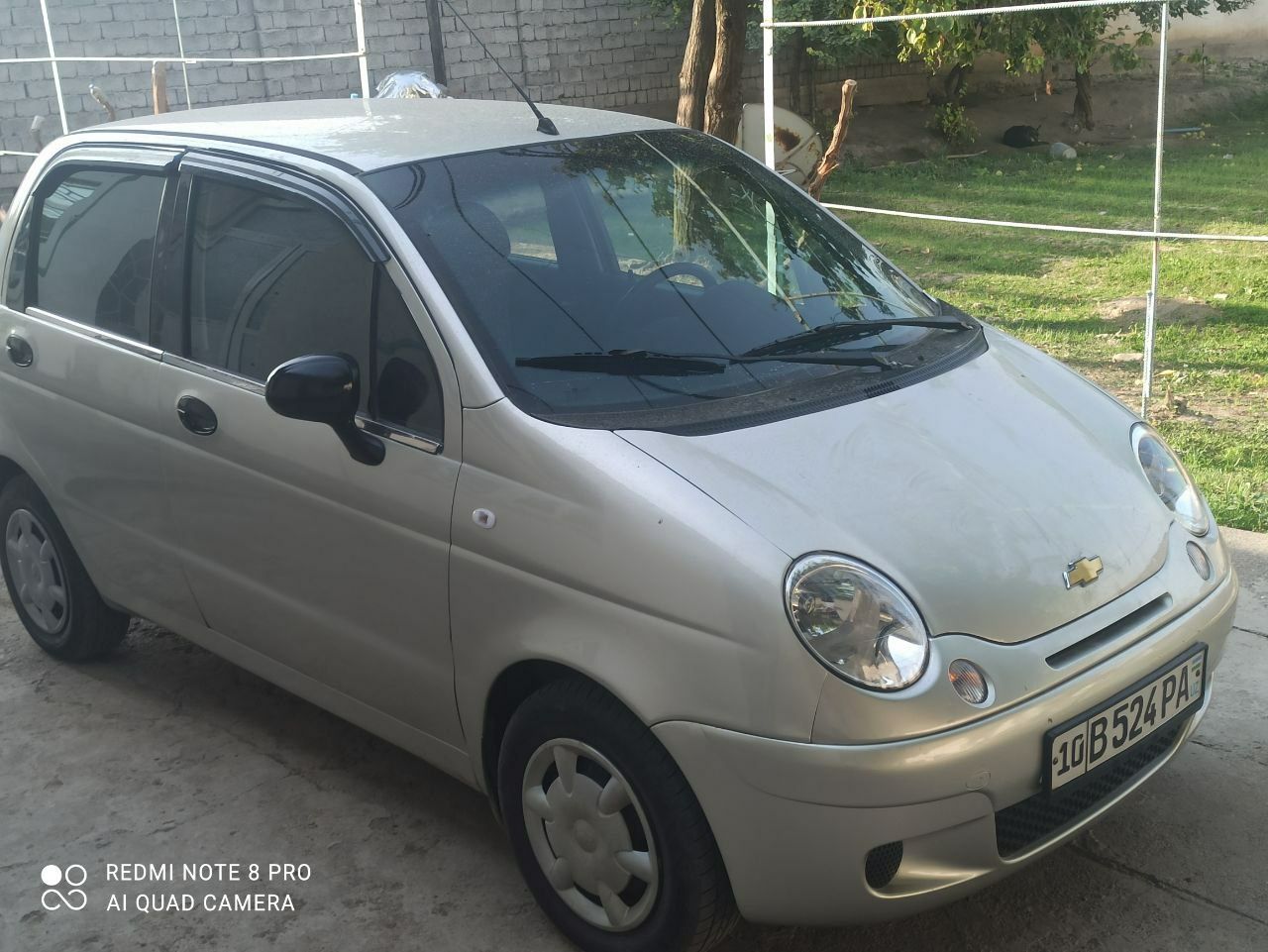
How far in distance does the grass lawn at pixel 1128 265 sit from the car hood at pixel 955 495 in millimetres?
2479

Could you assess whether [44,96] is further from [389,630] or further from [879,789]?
[879,789]

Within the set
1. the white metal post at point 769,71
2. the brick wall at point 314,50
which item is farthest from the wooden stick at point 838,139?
the brick wall at point 314,50

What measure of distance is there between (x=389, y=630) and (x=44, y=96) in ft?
48.5

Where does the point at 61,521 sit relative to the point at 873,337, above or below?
below

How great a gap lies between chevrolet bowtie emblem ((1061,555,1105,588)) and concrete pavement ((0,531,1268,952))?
31.5 inches

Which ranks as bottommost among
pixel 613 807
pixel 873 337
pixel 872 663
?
pixel 613 807

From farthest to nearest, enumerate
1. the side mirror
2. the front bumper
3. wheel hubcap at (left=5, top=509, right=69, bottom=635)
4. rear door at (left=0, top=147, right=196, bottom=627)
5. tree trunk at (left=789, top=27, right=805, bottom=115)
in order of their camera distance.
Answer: tree trunk at (left=789, top=27, right=805, bottom=115) → wheel hubcap at (left=5, top=509, right=69, bottom=635) → rear door at (left=0, top=147, right=196, bottom=627) → the side mirror → the front bumper

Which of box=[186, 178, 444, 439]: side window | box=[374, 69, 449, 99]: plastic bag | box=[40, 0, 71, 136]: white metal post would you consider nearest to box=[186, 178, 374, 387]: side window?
box=[186, 178, 444, 439]: side window

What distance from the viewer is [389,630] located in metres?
3.13

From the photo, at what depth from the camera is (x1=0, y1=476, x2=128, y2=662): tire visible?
14.3 feet

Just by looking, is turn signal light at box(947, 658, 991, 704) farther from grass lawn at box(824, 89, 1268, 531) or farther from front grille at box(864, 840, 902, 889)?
grass lawn at box(824, 89, 1268, 531)

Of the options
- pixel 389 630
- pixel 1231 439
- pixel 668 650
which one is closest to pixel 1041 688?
pixel 668 650

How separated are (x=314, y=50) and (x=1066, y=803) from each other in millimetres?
16050

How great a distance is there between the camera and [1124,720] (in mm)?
2654
